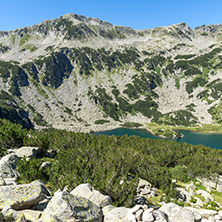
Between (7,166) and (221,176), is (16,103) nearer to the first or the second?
(7,166)

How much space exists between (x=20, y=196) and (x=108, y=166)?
11.3 meters

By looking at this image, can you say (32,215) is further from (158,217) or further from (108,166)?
(108,166)

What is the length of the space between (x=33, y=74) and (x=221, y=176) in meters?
217

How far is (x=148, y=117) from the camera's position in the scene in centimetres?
18475

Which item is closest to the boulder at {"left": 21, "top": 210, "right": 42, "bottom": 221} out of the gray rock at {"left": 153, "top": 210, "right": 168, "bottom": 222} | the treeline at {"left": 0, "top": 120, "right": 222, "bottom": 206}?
the treeline at {"left": 0, "top": 120, "right": 222, "bottom": 206}

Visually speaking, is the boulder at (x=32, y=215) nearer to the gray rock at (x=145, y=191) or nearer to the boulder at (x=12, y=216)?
the boulder at (x=12, y=216)

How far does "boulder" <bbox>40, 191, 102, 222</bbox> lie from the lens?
281 inches

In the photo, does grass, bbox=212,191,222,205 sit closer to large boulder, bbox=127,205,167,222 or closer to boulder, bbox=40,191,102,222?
large boulder, bbox=127,205,167,222

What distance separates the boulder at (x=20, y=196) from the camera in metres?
8.30

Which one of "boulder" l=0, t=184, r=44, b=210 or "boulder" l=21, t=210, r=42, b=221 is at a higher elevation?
"boulder" l=0, t=184, r=44, b=210

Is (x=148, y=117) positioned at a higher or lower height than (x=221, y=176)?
higher

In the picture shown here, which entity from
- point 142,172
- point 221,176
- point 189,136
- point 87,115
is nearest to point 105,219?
point 142,172

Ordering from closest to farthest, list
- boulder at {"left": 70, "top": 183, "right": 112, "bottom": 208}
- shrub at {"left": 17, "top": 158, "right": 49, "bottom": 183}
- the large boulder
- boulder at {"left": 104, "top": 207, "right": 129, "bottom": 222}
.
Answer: the large boulder
boulder at {"left": 104, "top": 207, "right": 129, "bottom": 222}
boulder at {"left": 70, "top": 183, "right": 112, "bottom": 208}
shrub at {"left": 17, "top": 158, "right": 49, "bottom": 183}

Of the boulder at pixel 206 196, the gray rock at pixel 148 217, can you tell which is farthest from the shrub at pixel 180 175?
the gray rock at pixel 148 217
